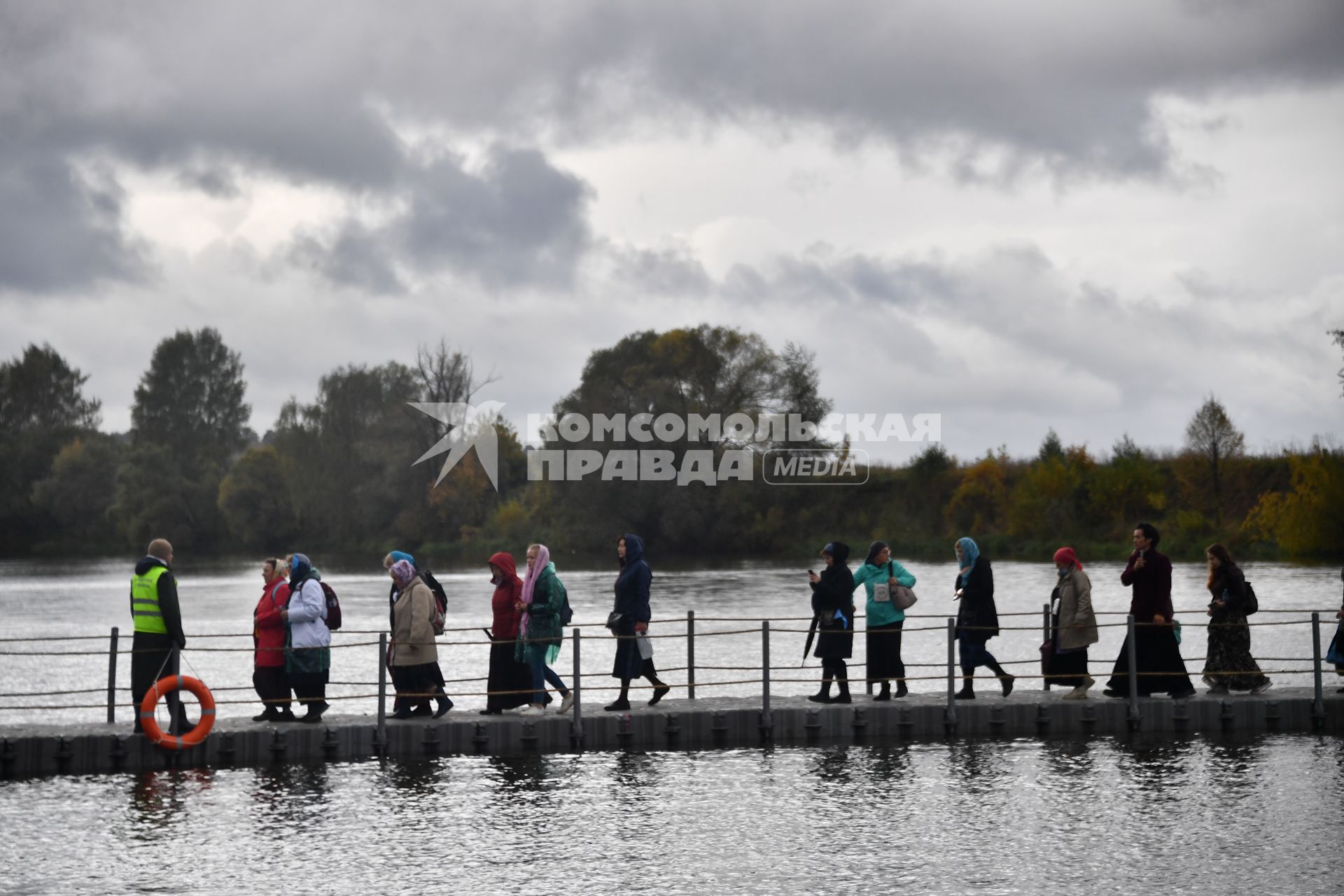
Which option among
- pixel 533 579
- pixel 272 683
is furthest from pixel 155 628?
pixel 533 579

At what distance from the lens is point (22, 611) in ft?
144

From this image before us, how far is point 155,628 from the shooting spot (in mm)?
14109

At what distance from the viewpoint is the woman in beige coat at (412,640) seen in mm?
14648

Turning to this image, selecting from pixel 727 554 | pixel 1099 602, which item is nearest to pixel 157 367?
pixel 727 554

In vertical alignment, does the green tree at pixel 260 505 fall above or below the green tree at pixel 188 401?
below

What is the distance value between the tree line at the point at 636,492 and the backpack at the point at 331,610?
4723 centimetres

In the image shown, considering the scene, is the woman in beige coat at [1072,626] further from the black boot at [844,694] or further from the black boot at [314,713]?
the black boot at [314,713]

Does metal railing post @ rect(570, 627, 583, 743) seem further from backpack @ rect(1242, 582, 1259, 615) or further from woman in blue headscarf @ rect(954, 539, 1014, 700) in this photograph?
backpack @ rect(1242, 582, 1259, 615)

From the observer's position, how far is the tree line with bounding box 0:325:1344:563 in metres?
71.3

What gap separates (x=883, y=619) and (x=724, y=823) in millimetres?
4838

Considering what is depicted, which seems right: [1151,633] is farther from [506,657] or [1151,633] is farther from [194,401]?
[194,401]

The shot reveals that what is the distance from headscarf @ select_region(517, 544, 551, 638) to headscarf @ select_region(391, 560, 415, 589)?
121 centimetres

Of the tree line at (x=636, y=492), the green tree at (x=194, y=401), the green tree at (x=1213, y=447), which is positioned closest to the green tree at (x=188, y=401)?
the green tree at (x=194, y=401)

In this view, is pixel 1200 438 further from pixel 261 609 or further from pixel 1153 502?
pixel 261 609
